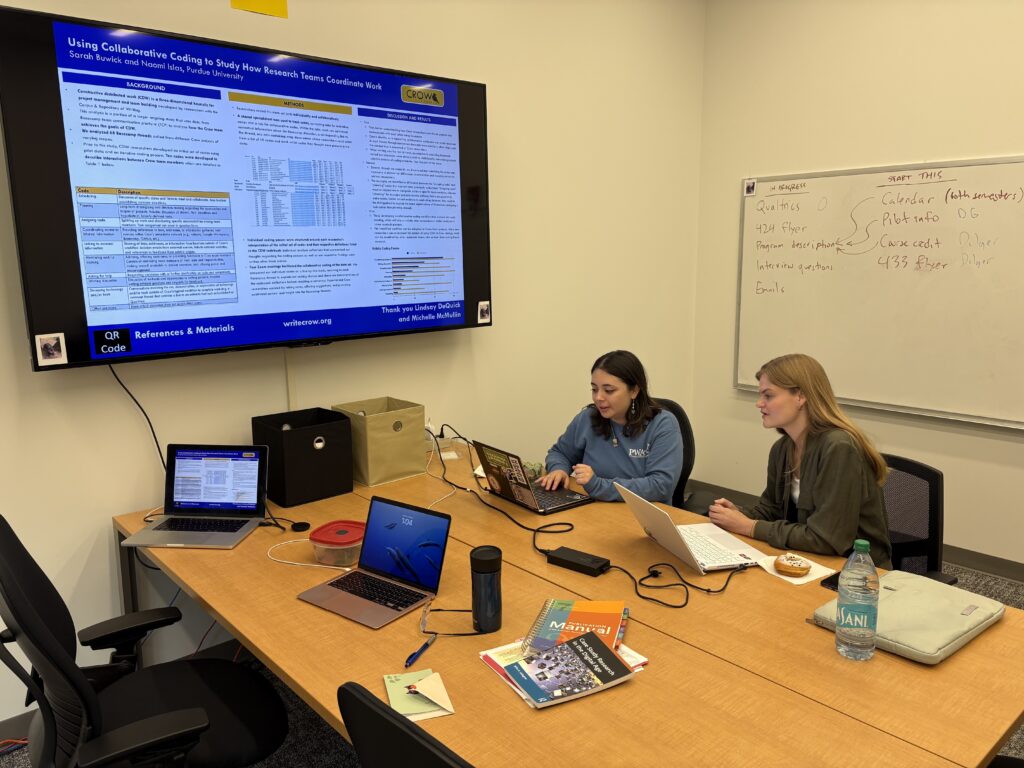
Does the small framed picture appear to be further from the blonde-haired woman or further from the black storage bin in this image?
the blonde-haired woman

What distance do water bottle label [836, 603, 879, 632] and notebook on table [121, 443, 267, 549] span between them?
1.73 metres

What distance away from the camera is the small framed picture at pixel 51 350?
221 centimetres

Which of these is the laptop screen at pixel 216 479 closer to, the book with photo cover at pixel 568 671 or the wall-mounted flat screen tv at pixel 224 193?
the wall-mounted flat screen tv at pixel 224 193

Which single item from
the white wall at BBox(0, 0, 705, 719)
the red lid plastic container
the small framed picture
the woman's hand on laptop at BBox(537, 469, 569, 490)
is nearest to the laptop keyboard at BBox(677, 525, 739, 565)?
the woman's hand on laptop at BBox(537, 469, 569, 490)

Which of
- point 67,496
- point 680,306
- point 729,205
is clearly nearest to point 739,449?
point 680,306

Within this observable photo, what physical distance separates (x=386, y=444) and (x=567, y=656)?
4.57 ft

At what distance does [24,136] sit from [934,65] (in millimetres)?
3622

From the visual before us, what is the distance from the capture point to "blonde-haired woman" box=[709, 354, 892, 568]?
6.80 ft

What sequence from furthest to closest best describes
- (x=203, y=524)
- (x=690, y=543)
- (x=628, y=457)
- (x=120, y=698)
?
(x=628, y=457)
(x=203, y=524)
(x=690, y=543)
(x=120, y=698)

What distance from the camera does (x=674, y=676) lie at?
148 cm

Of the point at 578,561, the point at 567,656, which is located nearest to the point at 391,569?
the point at 578,561

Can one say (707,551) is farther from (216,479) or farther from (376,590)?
(216,479)

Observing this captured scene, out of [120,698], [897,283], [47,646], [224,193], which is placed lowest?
[120,698]

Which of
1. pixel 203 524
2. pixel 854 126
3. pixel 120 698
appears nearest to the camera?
pixel 120 698
